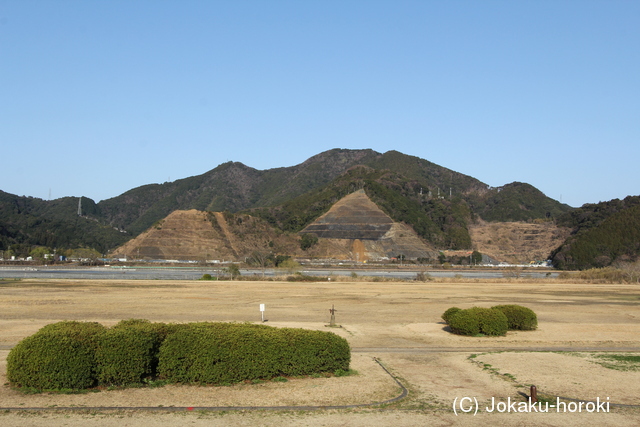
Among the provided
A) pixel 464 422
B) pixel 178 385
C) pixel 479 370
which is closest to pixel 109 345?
pixel 178 385

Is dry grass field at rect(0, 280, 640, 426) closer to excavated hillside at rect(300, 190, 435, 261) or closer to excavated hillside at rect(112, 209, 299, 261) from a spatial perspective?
excavated hillside at rect(112, 209, 299, 261)

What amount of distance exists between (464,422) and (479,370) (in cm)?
518

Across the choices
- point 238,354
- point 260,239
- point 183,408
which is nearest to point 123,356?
point 183,408

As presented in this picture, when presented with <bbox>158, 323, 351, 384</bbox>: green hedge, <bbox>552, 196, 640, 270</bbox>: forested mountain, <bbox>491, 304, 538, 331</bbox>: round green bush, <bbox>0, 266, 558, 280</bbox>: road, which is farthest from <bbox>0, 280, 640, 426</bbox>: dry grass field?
<bbox>552, 196, 640, 270</bbox>: forested mountain

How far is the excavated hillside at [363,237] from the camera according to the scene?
554 ft

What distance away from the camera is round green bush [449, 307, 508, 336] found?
2298 cm

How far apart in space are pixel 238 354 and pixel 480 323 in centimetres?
1295

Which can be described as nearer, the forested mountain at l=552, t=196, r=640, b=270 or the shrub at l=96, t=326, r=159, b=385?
the shrub at l=96, t=326, r=159, b=385

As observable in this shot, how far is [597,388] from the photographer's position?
538 inches

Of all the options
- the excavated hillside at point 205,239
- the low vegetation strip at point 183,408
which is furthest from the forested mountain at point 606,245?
the low vegetation strip at point 183,408

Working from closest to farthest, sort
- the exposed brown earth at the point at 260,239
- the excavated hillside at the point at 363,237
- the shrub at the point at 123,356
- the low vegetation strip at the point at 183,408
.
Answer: the low vegetation strip at the point at 183,408 → the shrub at the point at 123,356 → the exposed brown earth at the point at 260,239 → the excavated hillside at the point at 363,237

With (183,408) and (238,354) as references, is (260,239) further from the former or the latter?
(183,408)

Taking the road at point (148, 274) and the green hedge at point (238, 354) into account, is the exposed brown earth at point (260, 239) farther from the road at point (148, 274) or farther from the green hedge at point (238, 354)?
the green hedge at point (238, 354)

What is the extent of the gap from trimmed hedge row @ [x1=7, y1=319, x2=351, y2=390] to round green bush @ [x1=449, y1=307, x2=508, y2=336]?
9.71m
